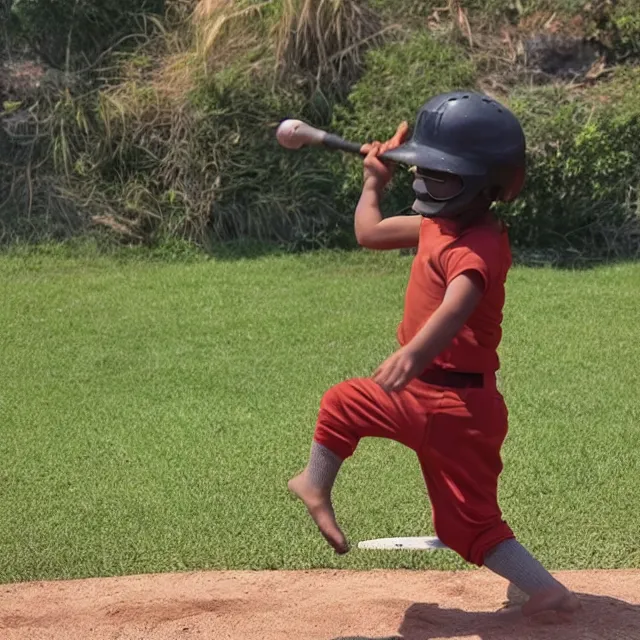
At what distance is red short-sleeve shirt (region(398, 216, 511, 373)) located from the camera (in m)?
2.99

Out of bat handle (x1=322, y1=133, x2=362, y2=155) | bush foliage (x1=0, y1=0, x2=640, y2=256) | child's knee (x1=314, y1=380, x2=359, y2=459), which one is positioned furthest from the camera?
bush foliage (x1=0, y1=0, x2=640, y2=256)

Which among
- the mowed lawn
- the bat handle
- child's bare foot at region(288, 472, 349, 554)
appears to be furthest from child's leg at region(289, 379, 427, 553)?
the mowed lawn

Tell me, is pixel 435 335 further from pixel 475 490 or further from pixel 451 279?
pixel 475 490

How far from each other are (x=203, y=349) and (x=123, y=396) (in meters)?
0.97

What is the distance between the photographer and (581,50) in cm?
1056

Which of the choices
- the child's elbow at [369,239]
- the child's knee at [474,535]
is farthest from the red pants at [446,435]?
the child's elbow at [369,239]

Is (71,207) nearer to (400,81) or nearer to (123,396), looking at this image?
(400,81)

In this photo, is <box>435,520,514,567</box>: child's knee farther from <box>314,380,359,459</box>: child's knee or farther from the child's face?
the child's face

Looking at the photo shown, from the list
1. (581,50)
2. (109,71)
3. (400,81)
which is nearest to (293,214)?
(400,81)

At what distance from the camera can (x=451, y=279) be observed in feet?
9.68

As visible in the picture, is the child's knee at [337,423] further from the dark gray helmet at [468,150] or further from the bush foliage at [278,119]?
the bush foliage at [278,119]

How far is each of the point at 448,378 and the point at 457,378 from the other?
27 mm

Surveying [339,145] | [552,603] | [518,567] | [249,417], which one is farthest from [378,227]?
[249,417]

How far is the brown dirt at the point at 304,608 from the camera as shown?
342 cm
